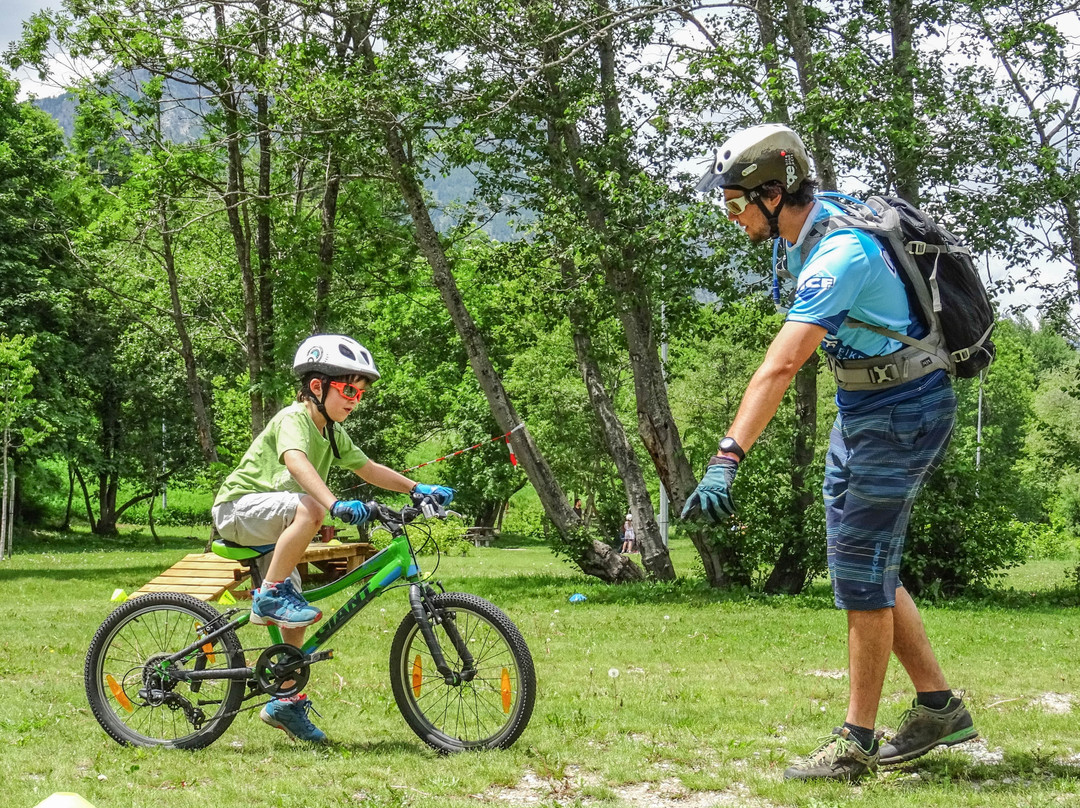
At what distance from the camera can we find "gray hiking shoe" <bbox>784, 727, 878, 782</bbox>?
442 cm

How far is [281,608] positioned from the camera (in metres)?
5.27

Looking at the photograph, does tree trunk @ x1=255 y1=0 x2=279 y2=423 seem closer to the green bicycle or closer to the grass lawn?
the grass lawn

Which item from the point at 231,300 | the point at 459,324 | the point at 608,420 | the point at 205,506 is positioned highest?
the point at 231,300

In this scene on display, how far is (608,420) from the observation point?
17750 millimetres

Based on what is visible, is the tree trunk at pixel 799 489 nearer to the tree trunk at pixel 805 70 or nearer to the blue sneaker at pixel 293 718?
the tree trunk at pixel 805 70

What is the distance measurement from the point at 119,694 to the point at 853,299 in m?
4.15

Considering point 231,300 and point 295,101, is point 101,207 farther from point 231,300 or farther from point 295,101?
point 295,101

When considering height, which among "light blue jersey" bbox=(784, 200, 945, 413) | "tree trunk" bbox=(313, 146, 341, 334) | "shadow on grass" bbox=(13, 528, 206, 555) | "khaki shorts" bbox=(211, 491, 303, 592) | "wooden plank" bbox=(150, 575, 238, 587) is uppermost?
"tree trunk" bbox=(313, 146, 341, 334)

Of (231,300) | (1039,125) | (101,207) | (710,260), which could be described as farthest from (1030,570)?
(101,207)

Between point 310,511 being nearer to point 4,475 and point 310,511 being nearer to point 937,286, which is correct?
point 937,286

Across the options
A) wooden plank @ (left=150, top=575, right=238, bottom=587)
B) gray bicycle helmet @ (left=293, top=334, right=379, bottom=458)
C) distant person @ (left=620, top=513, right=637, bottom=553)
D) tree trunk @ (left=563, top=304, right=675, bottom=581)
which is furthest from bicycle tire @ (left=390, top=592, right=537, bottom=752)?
distant person @ (left=620, top=513, right=637, bottom=553)

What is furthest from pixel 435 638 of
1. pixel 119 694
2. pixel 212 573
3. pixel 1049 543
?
pixel 1049 543

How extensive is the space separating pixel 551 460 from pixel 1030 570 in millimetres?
16165

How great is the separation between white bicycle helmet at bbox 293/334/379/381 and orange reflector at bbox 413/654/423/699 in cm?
140
